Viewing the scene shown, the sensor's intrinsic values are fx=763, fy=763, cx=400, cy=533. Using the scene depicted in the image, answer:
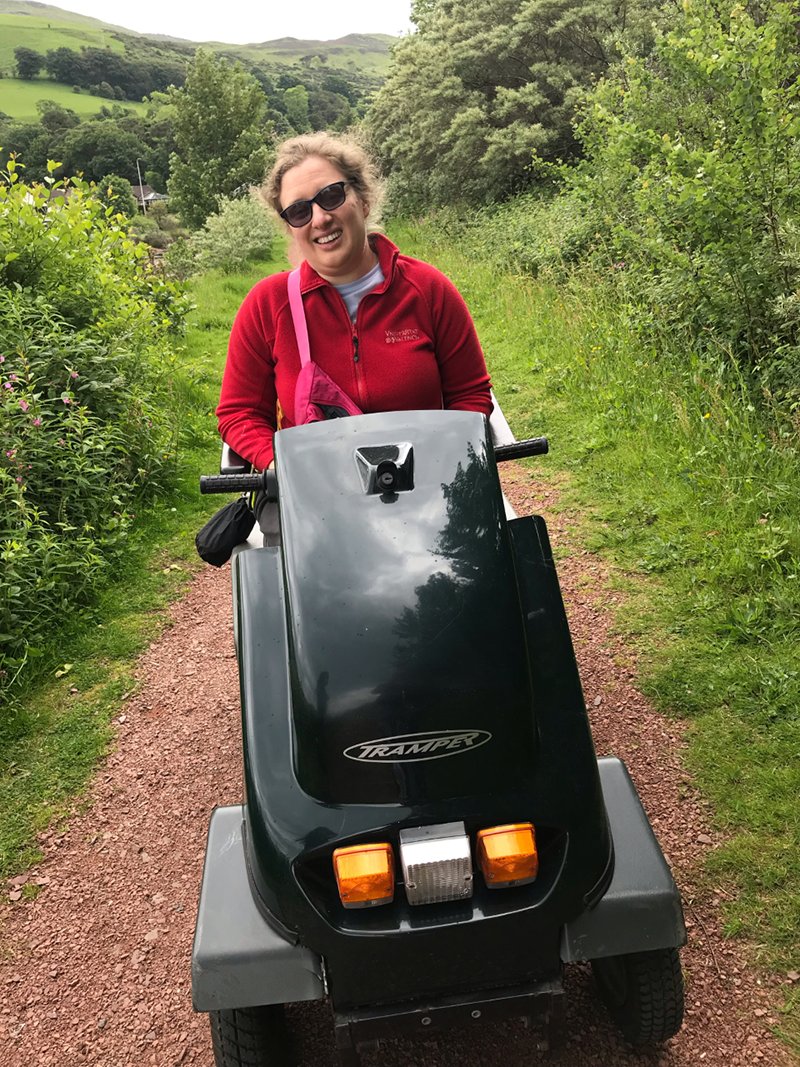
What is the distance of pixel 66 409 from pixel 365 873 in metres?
4.19

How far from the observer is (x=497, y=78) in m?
16.1

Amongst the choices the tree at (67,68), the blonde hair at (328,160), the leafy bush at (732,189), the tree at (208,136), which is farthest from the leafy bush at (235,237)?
the tree at (67,68)

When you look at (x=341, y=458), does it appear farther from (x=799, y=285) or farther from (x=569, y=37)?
(x=569, y=37)

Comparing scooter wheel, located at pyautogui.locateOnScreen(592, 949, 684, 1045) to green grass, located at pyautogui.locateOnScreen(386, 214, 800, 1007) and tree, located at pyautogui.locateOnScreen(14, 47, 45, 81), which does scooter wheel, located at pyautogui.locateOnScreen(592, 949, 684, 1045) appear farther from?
tree, located at pyautogui.locateOnScreen(14, 47, 45, 81)

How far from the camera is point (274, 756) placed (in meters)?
1.60

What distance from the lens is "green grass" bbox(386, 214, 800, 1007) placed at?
2441 mm

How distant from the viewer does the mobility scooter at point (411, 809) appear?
1479 mm

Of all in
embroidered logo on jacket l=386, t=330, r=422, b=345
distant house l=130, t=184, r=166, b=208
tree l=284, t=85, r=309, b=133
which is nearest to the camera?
embroidered logo on jacket l=386, t=330, r=422, b=345

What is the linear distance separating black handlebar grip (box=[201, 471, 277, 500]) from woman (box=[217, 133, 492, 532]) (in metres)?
0.37

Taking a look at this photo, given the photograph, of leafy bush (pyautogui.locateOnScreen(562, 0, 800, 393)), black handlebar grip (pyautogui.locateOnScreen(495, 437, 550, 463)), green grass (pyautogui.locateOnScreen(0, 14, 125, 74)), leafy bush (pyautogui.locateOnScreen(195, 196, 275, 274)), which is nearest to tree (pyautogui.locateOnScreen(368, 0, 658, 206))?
leafy bush (pyautogui.locateOnScreen(195, 196, 275, 274))

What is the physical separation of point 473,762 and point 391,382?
139 centimetres

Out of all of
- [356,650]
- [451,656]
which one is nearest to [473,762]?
[451,656]

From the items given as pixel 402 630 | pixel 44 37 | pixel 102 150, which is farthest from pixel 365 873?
pixel 44 37

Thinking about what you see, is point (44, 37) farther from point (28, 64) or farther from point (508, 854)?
point (508, 854)
